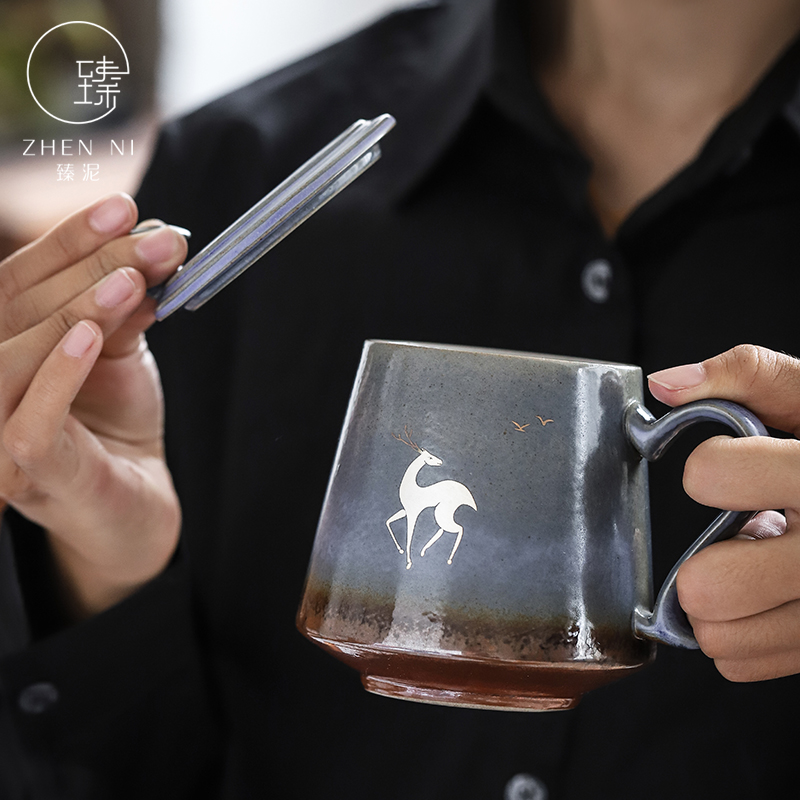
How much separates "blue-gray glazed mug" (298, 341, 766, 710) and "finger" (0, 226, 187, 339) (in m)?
0.12

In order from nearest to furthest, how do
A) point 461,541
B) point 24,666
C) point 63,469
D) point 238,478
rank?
point 461,541, point 63,469, point 24,666, point 238,478

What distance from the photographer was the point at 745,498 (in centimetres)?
31

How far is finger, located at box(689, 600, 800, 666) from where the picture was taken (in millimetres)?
335

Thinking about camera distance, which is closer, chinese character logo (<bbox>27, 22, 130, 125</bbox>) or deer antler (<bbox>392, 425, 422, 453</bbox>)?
deer antler (<bbox>392, 425, 422, 453</bbox>)

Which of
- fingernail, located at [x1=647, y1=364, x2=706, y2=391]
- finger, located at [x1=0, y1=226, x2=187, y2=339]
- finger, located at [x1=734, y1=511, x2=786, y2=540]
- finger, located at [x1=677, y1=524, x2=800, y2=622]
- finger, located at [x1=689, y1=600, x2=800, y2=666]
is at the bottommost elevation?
finger, located at [x1=689, y1=600, x2=800, y2=666]

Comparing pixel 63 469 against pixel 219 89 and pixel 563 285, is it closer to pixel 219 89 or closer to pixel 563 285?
pixel 563 285

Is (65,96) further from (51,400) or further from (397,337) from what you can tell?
(397,337)

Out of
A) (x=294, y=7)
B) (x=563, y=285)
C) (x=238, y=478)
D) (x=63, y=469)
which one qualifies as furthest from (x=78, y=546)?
(x=294, y=7)

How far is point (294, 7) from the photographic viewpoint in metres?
0.83

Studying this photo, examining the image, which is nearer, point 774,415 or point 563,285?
point 774,415

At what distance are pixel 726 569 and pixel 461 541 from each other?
10cm

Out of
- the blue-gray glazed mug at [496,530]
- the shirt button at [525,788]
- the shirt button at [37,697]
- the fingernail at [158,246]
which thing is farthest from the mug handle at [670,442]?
the shirt button at [37,697]

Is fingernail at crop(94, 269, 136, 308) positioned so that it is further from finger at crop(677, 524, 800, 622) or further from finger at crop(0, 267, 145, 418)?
finger at crop(677, 524, 800, 622)

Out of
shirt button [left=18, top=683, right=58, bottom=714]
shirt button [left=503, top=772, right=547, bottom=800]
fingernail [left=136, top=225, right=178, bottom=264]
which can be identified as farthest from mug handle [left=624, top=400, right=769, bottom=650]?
shirt button [left=18, top=683, right=58, bottom=714]
